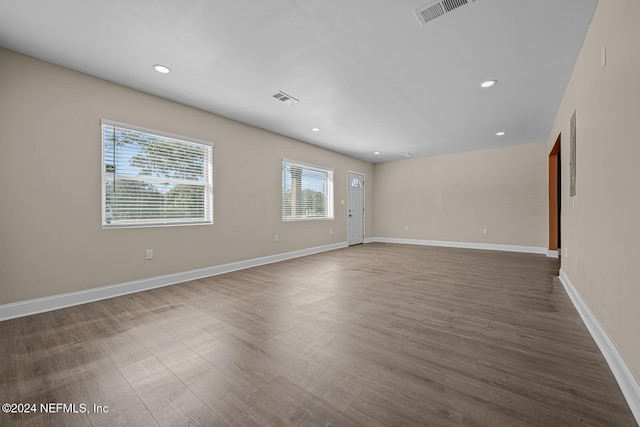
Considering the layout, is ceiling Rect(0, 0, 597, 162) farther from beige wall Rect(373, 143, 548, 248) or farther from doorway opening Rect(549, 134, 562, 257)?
beige wall Rect(373, 143, 548, 248)

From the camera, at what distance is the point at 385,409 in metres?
1.32

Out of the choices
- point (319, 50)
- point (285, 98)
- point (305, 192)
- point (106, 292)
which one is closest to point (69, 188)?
point (106, 292)

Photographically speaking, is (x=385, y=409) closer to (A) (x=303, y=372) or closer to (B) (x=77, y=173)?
(A) (x=303, y=372)

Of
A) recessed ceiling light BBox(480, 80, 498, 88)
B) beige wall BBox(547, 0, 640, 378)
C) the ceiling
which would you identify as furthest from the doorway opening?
beige wall BBox(547, 0, 640, 378)

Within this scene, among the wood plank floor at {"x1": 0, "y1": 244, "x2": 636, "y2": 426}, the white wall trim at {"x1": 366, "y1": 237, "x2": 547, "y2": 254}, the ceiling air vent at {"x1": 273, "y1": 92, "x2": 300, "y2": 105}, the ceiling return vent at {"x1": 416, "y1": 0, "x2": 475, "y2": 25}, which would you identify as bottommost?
the wood plank floor at {"x1": 0, "y1": 244, "x2": 636, "y2": 426}

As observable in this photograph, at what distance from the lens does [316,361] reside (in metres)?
1.75

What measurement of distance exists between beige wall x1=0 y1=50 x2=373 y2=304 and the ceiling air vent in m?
1.32

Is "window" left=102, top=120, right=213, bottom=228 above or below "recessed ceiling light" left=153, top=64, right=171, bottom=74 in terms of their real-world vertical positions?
below

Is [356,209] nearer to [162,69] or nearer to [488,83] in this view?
[488,83]

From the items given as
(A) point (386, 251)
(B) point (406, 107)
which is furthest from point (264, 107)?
(A) point (386, 251)

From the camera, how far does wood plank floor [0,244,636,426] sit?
1309 millimetres

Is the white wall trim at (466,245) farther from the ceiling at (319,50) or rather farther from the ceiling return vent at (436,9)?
the ceiling return vent at (436,9)

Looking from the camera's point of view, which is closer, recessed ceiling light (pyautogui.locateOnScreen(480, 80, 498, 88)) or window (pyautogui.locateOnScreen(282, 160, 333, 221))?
recessed ceiling light (pyautogui.locateOnScreen(480, 80, 498, 88))

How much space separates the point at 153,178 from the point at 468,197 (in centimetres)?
724
